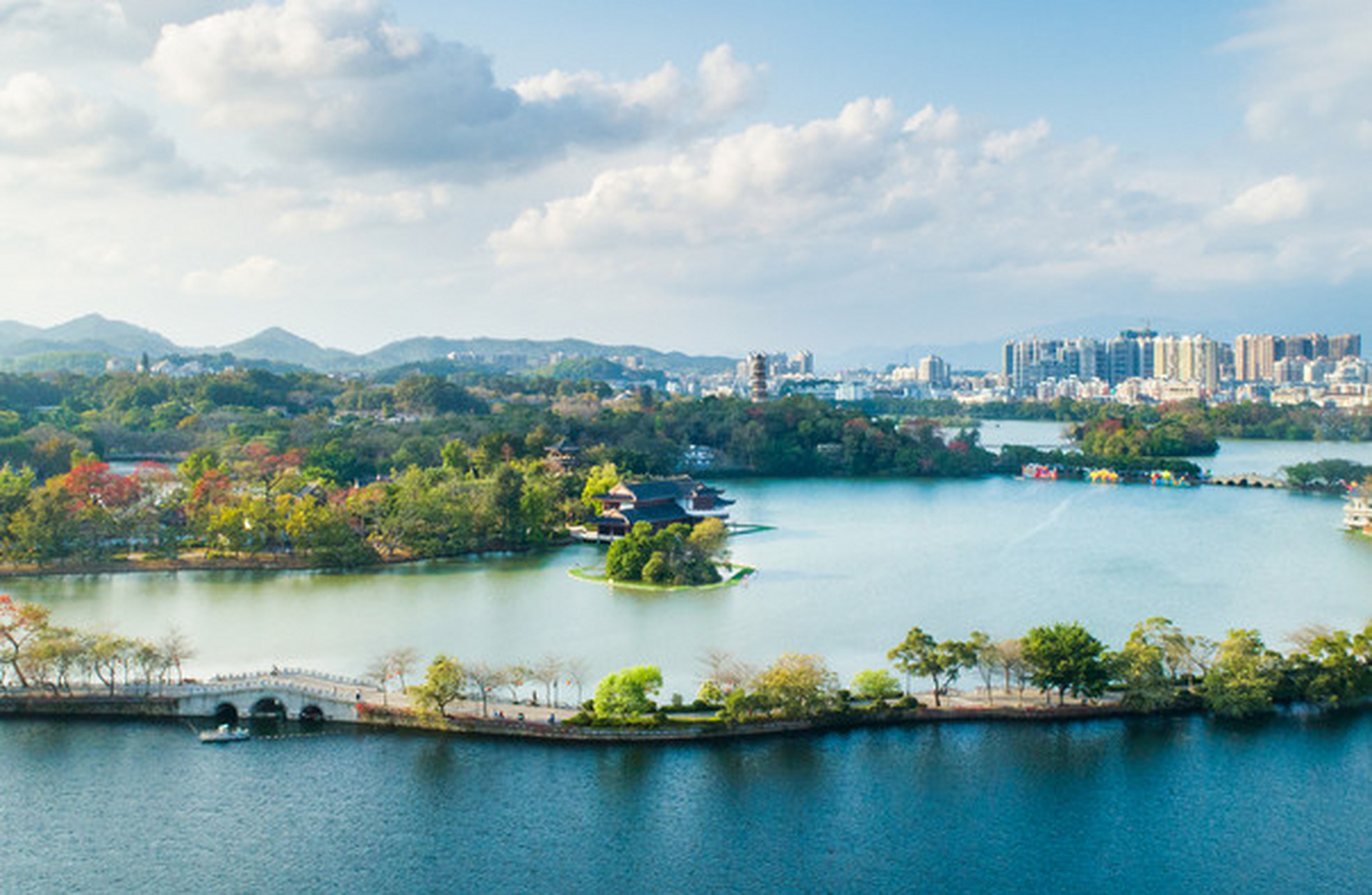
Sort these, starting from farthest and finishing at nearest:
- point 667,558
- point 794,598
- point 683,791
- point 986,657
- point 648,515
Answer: point 648,515
point 667,558
point 794,598
point 986,657
point 683,791

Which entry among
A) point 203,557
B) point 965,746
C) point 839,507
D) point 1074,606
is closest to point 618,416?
point 839,507

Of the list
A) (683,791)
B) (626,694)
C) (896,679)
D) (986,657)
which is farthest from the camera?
(896,679)

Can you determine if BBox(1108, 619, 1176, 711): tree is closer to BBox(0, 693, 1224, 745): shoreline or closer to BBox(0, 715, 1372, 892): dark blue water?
BBox(0, 693, 1224, 745): shoreline

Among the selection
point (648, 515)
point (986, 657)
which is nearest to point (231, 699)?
point (986, 657)

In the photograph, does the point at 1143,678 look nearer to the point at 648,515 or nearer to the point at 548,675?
the point at 548,675

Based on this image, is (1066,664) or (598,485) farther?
(598,485)

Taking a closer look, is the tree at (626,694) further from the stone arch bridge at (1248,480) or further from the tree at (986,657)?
the stone arch bridge at (1248,480)

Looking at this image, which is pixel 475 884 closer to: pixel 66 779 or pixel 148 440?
pixel 66 779
